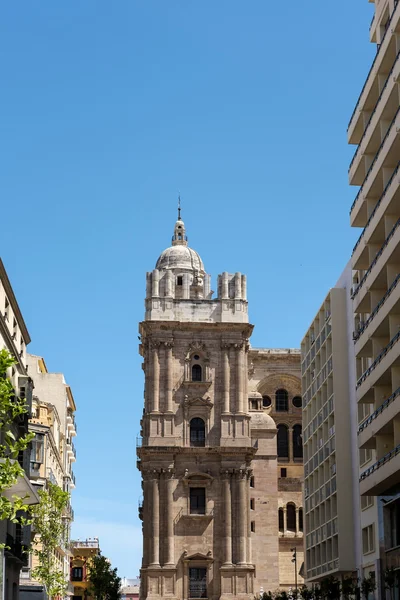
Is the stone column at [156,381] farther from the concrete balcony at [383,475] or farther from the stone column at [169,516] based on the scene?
the concrete balcony at [383,475]

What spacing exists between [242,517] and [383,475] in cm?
5175

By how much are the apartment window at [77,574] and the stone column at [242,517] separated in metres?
43.2

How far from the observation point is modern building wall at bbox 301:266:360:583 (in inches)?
2559

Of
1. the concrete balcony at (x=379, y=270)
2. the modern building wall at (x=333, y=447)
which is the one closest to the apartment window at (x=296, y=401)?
the modern building wall at (x=333, y=447)

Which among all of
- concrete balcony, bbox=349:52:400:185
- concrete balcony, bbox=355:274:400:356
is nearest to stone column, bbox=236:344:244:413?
concrete balcony, bbox=349:52:400:185

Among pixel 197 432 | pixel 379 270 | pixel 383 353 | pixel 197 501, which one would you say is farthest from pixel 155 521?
pixel 379 270

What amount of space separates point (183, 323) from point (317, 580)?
31.0 m

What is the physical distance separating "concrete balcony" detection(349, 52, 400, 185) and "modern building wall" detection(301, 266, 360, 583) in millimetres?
16193

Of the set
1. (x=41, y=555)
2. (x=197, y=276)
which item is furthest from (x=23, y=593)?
(x=197, y=276)

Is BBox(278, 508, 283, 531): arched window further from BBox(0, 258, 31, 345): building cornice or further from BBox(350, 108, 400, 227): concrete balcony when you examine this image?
BBox(350, 108, 400, 227): concrete balcony

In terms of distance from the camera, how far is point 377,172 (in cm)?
4497

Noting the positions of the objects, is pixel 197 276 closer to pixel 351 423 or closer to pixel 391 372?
pixel 351 423

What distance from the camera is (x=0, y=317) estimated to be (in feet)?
151

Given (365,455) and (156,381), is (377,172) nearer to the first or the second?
(365,455)
